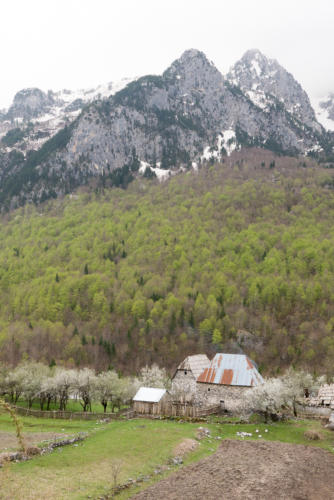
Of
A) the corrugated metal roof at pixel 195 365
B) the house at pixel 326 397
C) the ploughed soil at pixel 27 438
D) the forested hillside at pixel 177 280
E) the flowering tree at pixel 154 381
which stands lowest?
the house at pixel 326 397

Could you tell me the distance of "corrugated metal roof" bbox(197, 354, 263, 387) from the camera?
4506 cm

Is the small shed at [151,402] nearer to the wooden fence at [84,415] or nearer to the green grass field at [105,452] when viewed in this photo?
the wooden fence at [84,415]

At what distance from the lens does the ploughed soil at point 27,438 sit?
26734mm

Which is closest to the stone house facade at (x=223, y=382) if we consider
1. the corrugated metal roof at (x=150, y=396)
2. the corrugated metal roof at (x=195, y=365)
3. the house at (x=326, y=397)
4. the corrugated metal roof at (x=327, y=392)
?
the corrugated metal roof at (x=195, y=365)

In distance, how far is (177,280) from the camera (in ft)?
389

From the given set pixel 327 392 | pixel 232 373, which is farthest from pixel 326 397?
pixel 232 373

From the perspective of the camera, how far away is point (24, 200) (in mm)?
192875

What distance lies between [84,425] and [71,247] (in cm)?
10569

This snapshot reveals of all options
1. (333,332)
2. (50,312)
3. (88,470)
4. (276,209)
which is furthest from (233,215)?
(88,470)

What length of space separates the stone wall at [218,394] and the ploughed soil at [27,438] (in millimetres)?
21757

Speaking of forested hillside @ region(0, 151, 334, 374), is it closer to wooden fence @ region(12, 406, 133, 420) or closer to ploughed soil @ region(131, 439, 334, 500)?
A: wooden fence @ region(12, 406, 133, 420)

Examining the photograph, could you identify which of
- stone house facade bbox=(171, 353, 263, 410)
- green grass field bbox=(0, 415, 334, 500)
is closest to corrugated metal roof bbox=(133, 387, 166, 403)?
green grass field bbox=(0, 415, 334, 500)

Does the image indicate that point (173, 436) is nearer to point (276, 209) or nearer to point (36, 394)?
point (36, 394)

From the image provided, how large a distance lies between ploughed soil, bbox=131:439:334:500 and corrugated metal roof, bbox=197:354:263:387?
15845 millimetres
